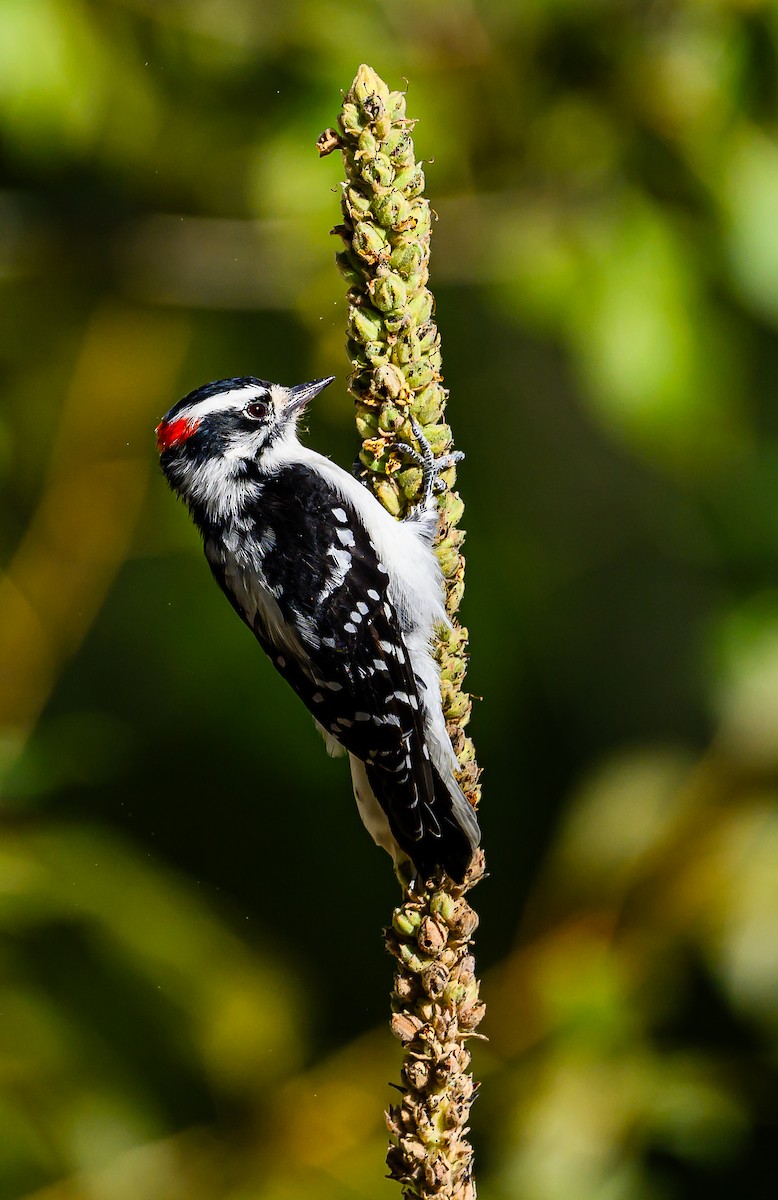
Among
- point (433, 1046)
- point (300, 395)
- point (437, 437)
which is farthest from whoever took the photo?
point (300, 395)

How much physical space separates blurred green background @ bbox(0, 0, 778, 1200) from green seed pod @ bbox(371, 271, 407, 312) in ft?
3.51

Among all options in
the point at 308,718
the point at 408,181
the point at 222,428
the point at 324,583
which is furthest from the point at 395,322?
the point at 308,718

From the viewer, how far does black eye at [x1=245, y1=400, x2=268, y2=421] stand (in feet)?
5.53

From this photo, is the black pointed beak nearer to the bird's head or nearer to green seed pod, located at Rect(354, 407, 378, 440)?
the bird's head

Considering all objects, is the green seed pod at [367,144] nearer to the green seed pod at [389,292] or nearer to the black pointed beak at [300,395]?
the green seed pod at [389,292]

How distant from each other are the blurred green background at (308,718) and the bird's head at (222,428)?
1.77 ft

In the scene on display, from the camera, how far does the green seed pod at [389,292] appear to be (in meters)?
1.06

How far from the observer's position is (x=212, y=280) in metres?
2.36

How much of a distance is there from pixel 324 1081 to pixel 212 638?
3.41ft

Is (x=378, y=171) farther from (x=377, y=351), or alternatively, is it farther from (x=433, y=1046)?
(x=433, y=1046)

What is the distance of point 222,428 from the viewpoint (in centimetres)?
169

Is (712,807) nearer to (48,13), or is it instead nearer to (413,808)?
(413,808)

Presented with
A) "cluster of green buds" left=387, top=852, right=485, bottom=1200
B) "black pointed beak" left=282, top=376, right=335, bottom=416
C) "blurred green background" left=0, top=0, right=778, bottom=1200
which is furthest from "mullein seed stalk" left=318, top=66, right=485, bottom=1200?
"blurred green background" left=0, top=0, right=778, bottom=1200

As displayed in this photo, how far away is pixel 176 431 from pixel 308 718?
960 millimetres
